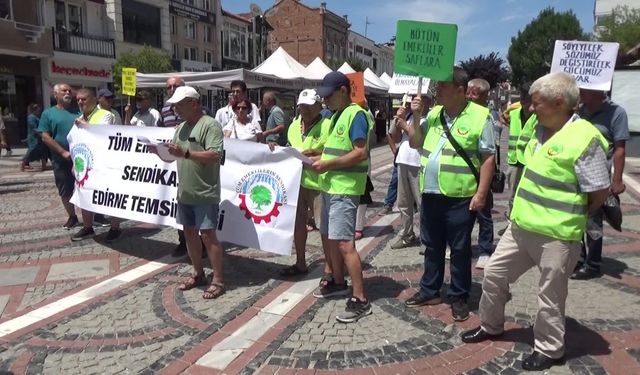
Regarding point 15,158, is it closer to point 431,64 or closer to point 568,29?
point 431,64

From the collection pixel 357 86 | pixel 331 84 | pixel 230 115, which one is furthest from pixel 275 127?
pixel 331 84

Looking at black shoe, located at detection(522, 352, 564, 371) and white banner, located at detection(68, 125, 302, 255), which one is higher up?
white banner, located at detection(68, 125, 302, 255)

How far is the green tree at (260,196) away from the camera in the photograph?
5.08 meters

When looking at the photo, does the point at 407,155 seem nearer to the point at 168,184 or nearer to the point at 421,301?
the point at 421,301

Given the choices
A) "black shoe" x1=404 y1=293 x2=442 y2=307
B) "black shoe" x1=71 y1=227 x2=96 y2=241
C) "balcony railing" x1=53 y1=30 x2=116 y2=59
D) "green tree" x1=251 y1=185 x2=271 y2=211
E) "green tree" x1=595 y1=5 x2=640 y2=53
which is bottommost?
"black shoe" x1=71 y1=227 x2=96 y2=241

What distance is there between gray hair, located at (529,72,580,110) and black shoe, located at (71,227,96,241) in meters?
5.61

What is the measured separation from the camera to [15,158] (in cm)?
1786

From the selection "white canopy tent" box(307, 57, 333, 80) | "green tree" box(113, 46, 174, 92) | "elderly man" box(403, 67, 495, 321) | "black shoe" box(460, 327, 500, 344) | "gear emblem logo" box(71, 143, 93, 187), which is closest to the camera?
"black shoe" box(460, 327, 500, 344)

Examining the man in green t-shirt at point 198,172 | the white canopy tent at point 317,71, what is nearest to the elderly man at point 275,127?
the man in green t-shirt at point 198,172

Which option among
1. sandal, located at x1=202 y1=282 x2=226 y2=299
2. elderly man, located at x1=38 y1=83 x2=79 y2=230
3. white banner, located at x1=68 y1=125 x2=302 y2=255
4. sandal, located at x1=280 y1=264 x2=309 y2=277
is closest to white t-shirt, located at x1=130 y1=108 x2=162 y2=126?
elderly man, located at x1=38 y1=83 x2=79 y2=230

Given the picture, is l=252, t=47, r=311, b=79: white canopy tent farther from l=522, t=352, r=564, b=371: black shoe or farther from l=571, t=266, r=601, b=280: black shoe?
l=522, t=352, r=564, b=371: black shoe

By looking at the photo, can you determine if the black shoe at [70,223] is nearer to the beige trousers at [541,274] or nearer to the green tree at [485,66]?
the beige trousers at [541,274]

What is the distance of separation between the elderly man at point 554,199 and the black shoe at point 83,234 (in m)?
5.20

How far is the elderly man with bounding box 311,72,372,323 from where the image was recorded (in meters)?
3.97
